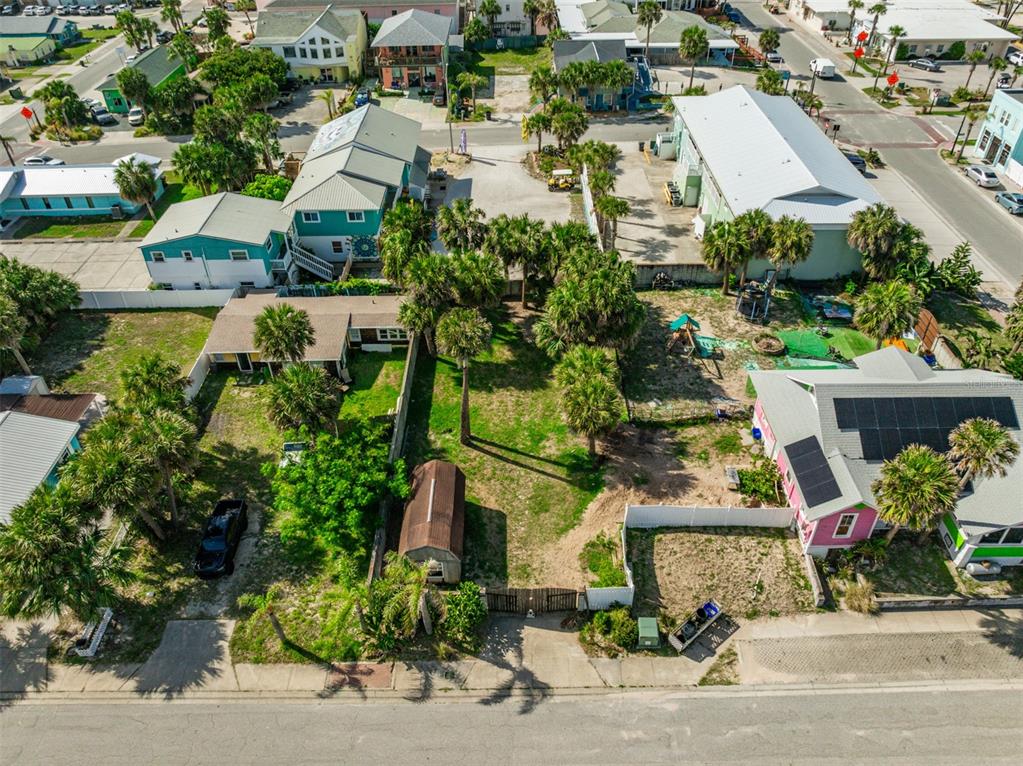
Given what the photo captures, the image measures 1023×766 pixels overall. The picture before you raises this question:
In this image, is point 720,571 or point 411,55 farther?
point 411,55

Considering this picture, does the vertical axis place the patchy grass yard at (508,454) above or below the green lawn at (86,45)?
below

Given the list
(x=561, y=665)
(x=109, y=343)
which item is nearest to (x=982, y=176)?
(x=561, y=665)

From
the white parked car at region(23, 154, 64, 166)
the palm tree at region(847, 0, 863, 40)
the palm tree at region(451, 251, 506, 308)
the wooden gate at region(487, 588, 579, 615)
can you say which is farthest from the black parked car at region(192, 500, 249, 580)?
the palm tree at region(847, 0, 863, 40)

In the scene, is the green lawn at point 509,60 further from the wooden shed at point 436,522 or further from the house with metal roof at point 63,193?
the wooden shed at point 436,522

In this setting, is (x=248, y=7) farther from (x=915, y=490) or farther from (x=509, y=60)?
(x=915, y=490)

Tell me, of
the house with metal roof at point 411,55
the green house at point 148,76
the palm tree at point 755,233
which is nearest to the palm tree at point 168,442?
the palm tree at point 755,233

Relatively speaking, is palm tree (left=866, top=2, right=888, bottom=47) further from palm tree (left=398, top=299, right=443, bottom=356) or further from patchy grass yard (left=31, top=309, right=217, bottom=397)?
patchy grass yard (left=31, top=309, right=217, bottom=397)
